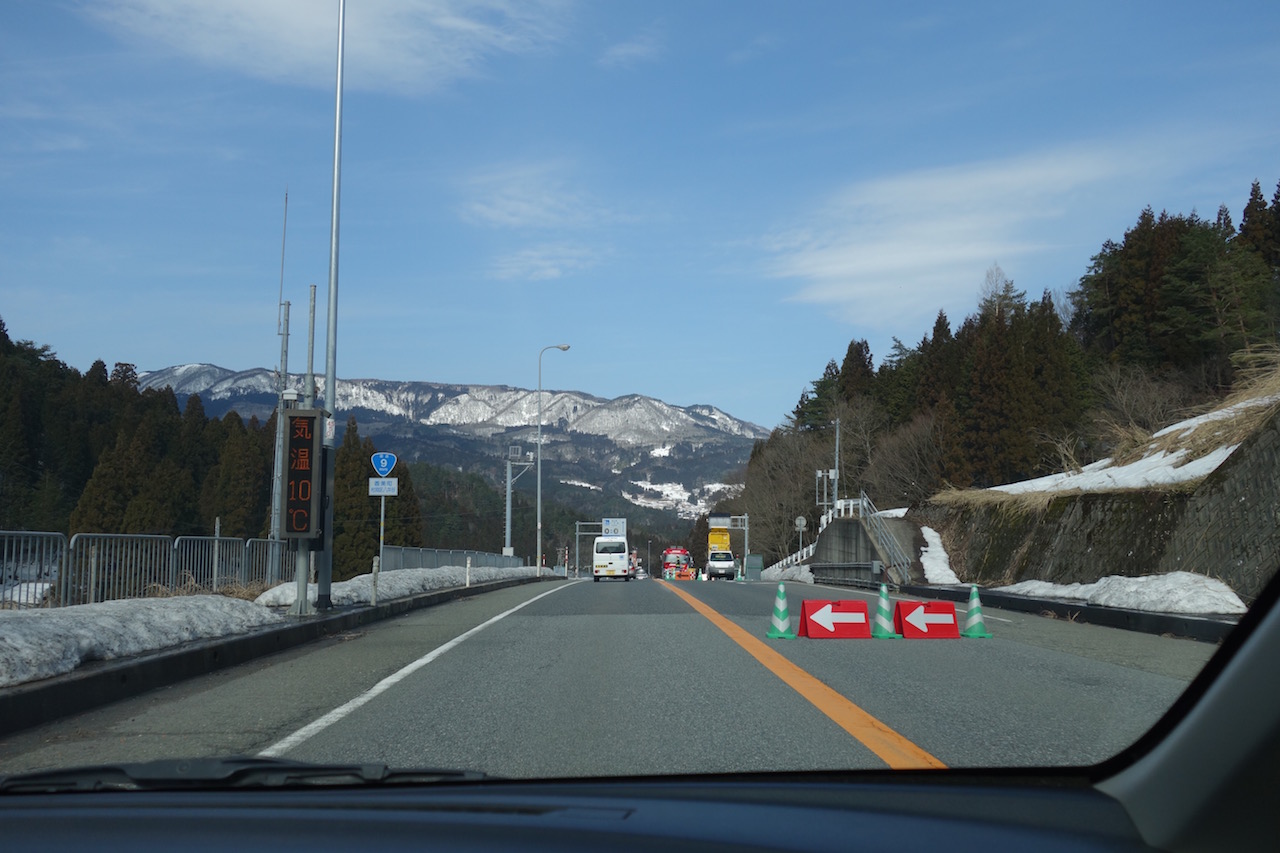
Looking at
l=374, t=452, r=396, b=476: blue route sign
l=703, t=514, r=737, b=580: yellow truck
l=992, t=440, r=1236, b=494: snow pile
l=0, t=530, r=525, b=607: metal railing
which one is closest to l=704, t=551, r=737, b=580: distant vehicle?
l=703, t=514, r=737, b=580: yellow truck

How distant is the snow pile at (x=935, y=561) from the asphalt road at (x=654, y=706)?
19.2 metres

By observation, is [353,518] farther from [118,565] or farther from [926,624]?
[926,624]

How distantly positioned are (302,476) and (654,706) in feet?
30.1

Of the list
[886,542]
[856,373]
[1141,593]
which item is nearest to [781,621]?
[1141,593]

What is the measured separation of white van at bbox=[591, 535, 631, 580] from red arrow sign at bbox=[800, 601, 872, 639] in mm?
36069

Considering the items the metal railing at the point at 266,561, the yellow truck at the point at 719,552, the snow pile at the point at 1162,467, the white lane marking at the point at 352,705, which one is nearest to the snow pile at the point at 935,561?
the snow pile at the point at 1162,467

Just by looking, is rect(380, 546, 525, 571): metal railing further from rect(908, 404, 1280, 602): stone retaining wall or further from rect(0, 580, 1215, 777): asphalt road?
rect(908, 404, 1280, 602): stone retaining wall

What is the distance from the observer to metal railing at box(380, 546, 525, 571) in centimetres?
2703

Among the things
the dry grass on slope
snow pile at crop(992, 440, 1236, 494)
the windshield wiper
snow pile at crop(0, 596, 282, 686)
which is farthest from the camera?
snow pile at crop(992, 440, 1236, 494)

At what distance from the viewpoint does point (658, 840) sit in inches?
81.6

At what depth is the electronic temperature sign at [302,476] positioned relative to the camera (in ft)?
49.1

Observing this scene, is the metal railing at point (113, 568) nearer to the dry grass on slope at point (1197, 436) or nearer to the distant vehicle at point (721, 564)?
the dry grass on slope at point (1197, 436)

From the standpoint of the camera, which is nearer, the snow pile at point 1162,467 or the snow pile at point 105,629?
the snow pile at point 105,629

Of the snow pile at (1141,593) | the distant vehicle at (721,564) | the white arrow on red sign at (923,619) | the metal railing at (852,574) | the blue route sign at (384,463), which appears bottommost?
the distant vehicle at (721,564)
